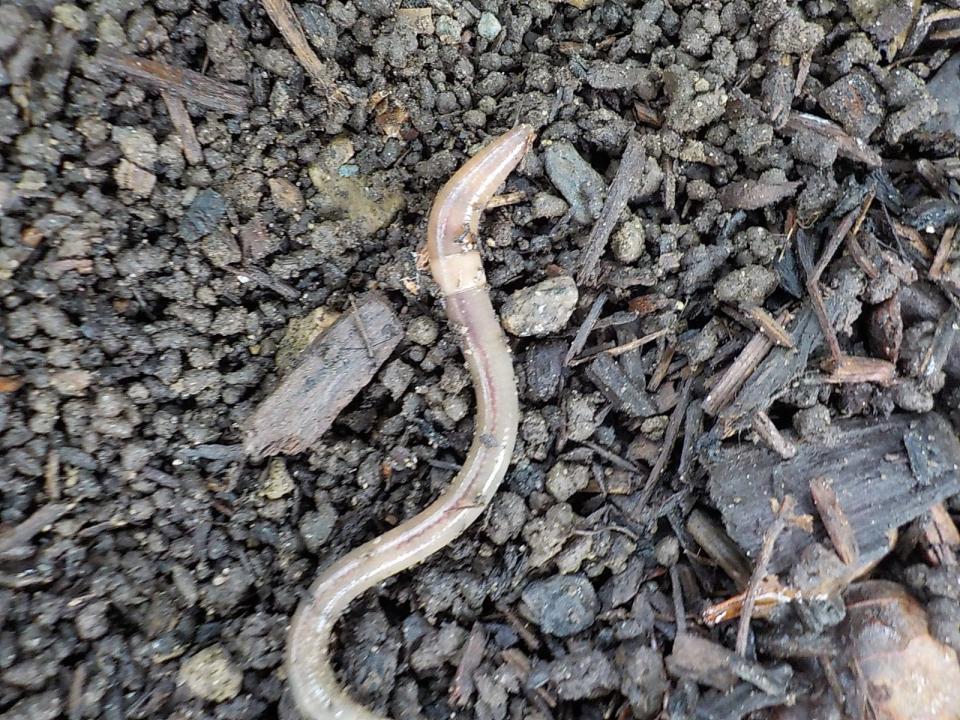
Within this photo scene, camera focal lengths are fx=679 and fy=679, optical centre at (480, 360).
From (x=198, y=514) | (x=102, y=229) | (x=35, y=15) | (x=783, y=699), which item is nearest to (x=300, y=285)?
(x=102, y=229)

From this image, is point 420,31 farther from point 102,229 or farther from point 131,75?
point 102,229

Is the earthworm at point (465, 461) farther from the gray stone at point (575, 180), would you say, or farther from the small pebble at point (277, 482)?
the small pebble at point (277, 482)

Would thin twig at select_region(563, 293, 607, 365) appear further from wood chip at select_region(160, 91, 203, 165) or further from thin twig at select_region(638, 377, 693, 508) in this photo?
wood chip at select_region(160, 91, 203, 165)

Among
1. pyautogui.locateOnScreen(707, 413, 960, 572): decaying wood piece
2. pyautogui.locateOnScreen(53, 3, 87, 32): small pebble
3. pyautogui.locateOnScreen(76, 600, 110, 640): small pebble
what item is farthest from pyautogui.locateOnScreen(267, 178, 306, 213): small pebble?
pyautogui.locateOnScreen(707, 413, 960, 572): decaying wood piece

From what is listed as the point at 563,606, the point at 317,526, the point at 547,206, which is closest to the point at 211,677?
the point at 317,526

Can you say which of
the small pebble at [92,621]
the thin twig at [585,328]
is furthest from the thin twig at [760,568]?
the small pebble at [92,621]
